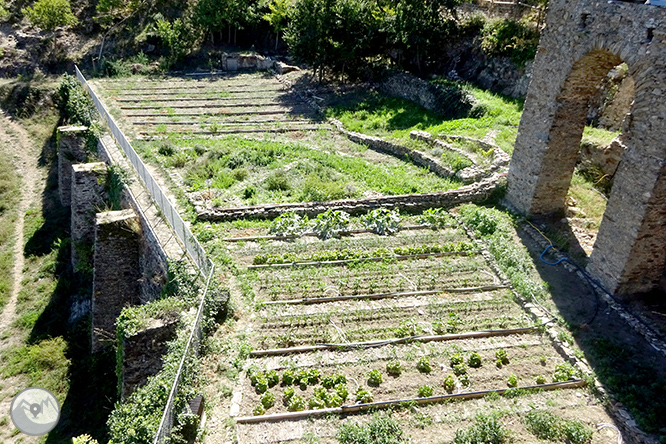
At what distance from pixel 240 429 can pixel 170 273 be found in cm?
426

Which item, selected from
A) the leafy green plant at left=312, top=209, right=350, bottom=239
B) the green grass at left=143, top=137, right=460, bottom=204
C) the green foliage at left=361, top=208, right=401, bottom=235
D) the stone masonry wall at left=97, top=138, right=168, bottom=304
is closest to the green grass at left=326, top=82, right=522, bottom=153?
the green grass at left=143, top=137, right=460, bottom=204

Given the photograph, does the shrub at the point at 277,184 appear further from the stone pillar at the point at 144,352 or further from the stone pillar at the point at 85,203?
the stone pillar at the point at 144,352

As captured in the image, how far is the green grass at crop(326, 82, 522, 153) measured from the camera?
1778cm

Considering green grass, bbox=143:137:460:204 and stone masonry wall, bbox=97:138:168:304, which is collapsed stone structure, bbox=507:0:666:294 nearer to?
green grass, bbox=143:137:460:204

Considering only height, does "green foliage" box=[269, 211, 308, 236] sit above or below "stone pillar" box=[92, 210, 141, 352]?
above

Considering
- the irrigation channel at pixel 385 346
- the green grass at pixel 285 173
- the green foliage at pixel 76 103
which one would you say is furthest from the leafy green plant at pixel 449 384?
the green foliage at pixel 76 103

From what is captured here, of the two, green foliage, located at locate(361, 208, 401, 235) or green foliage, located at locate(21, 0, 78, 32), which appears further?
green foliage, located at locate(21, 0, 78, 32)

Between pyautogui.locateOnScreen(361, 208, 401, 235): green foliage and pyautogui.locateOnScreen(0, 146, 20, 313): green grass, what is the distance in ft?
39.8

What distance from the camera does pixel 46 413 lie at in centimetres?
833

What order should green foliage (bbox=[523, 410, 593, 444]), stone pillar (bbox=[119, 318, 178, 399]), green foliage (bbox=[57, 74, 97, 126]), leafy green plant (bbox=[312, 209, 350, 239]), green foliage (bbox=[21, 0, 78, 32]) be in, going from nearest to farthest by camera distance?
green foliage (bbox=[523, 410, 593, 444]) → stone pillar (bbox=[119, 318, 178, 399]) → leafy green plant (bbox=[312, 209, 350, 239]) → green foliage (bbox=[57, 74, 97, 126]) → green foliage (bbox=[21, 0, 78, 32])

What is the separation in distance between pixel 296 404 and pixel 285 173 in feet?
29.5

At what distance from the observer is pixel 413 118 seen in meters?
20.9

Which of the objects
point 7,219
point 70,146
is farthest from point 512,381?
point 7,219

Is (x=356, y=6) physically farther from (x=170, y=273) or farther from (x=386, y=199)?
(x=170, y=273)
